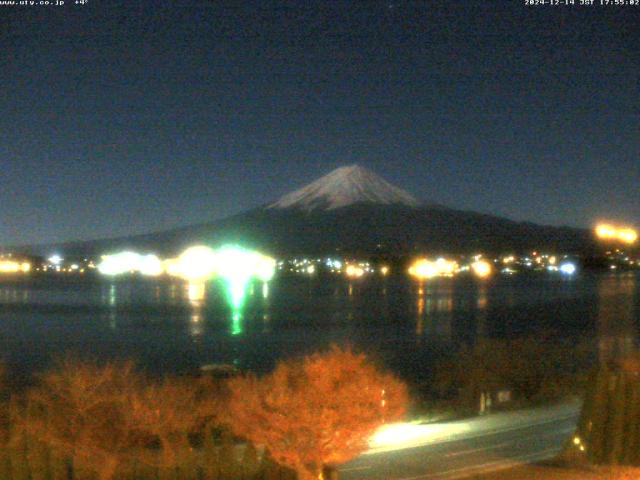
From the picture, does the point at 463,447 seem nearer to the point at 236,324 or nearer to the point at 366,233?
the point at 236,324

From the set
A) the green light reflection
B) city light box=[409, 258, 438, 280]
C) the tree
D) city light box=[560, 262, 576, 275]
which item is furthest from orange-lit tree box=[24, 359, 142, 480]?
city light box=[560, 262, 576, 275]

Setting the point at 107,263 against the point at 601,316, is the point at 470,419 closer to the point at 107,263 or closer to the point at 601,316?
the point at 601,316

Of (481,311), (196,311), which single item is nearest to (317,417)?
(196,311)

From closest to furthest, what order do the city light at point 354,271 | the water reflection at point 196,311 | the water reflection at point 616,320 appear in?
the water reflection at point 616,320 → the water reflection at point 196,311 → the city light at point 354,271

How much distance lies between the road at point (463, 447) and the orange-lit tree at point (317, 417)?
174 cm

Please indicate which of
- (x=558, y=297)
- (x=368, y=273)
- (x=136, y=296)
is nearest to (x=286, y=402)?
(x=558, y=297)

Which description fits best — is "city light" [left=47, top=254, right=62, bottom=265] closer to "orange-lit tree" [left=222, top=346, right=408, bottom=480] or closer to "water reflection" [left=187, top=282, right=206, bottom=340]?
"water reflection" [left=187, top=282, right=206, bottom=340]

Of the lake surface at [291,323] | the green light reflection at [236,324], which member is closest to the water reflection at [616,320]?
the lake surface at [291,323]

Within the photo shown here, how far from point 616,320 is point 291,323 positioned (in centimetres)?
1427

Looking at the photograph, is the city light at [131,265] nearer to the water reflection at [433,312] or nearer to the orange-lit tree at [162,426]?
the water reflection at [433,312]

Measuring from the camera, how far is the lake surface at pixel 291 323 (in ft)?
103

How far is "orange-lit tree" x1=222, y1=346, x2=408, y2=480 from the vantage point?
8.65m

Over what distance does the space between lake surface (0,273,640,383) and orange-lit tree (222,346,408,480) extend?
16.1 metres

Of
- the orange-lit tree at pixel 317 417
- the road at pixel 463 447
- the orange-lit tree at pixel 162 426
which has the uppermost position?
the orange-lit tree at pixel 317 417
